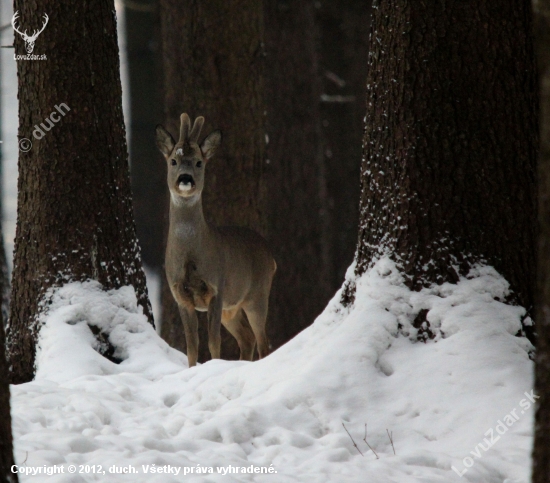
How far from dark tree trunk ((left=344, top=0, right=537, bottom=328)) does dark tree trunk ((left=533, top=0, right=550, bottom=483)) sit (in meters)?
2.42

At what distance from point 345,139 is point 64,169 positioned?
32.9 feet

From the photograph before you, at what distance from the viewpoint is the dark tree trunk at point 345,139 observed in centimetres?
1586

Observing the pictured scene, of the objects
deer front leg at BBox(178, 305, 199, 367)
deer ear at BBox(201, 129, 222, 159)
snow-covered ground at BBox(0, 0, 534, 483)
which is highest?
deer ear at BBox(201, 129, 222, 159)

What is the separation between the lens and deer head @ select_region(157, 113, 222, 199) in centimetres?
785

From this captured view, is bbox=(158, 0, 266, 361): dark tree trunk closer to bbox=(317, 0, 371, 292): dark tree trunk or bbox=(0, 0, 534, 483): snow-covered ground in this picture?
bbox=(0, 0, 534, 483): snow-covered ground

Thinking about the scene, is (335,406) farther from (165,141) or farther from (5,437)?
(165,141)

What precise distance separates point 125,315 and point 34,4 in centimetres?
254

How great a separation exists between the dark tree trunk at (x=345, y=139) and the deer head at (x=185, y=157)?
7.68 metres

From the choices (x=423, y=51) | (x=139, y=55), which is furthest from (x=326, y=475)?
(x=139, y=55)

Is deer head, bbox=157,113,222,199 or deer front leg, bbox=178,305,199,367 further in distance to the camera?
deer head, bbox=157,113,222,199

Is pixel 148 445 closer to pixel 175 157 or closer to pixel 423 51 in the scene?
pixel 423 51

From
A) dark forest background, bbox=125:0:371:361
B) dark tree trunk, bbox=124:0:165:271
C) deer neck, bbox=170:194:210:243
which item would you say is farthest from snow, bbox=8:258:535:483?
dark tree trunk, bbox=124:0:165:271

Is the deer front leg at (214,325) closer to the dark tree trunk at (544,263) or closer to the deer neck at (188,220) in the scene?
the deer neck at (188,220)

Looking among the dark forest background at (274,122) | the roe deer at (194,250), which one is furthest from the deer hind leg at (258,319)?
the dark forest background at (274,122)
